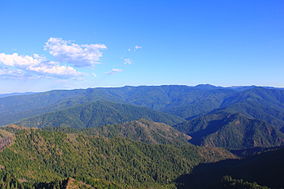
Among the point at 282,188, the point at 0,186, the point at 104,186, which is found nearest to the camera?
the point at 0,186

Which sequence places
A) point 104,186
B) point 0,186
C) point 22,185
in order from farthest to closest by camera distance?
point 104,186 < point 22,185 < point 0,186

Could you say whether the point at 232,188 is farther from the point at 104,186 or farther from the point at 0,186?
the point at 0,186

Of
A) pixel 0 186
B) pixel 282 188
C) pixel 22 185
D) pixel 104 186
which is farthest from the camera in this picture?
pixel 282 188

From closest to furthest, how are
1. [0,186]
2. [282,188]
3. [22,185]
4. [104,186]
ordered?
1. [0,186]
2. [22,185]
3. [104,186]
4. [282,188]

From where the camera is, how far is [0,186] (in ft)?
491

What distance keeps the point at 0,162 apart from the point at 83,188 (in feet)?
293

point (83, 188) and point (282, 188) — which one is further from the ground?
point (83, 188)

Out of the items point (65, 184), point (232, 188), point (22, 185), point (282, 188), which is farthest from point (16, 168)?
point (282, 188)

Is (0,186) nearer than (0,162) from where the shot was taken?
Yes

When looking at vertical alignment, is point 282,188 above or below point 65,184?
below

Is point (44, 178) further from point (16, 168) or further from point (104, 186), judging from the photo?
point (104, 186)

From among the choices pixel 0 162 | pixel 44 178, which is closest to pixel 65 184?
pixel 44 178

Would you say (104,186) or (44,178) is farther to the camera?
(44,178)

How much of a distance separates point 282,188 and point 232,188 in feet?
131
